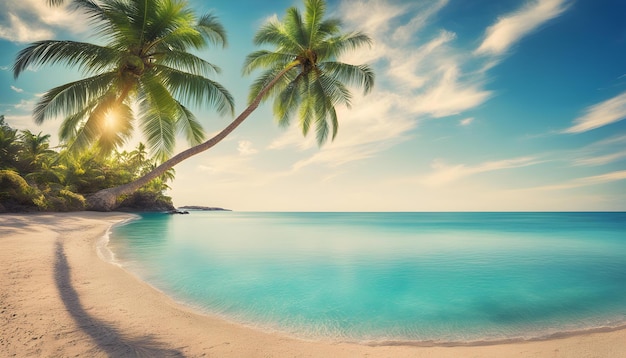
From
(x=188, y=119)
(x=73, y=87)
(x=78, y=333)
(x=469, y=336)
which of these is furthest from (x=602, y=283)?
(x=73, y=87)

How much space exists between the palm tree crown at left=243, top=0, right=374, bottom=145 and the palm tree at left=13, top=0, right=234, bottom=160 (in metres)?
3.46

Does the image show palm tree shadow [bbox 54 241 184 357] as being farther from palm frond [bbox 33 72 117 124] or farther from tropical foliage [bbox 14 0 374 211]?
palm frond [bbox 33 72 117 124]

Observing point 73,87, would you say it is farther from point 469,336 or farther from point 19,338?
point 469,336

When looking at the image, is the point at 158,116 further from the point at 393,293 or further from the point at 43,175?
the point at 43,175

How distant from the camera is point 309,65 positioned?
41.9 ft

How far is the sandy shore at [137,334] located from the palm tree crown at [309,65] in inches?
397

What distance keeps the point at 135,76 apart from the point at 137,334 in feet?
26.6

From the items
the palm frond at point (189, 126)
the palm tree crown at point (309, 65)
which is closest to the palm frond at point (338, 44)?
the palm tree crown at point (309, 65)

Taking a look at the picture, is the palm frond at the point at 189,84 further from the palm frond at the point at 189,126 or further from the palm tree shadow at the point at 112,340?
the palm tree shadow at the point at 112,340

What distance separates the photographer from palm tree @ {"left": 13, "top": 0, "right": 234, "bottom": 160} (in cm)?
830

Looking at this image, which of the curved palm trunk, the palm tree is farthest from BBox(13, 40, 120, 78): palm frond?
the curved palm trunk

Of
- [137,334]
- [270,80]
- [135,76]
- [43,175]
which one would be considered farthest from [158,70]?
[43,175]

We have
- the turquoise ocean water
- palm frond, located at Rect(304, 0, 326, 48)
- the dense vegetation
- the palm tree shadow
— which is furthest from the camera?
the dense vegetation

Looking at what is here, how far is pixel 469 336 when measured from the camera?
16.3 ft
